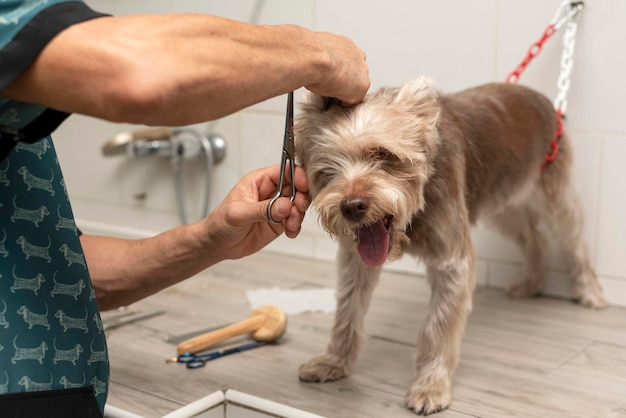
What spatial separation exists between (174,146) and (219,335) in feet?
3.35

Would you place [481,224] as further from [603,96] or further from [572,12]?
[572,12]

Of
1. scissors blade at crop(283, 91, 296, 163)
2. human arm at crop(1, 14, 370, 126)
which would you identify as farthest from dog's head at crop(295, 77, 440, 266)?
human arm at crop(1, 14, 370, 126)

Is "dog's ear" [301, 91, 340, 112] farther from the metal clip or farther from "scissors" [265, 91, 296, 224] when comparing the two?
the metal clip

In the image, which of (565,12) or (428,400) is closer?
(428,400)

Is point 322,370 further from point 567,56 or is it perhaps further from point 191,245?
point 567,56

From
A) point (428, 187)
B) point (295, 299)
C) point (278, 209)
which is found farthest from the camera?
point (295, 299)

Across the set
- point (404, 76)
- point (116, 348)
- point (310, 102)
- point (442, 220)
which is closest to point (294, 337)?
point (116, 348)

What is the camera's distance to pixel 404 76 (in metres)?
2.20

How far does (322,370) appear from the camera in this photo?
159 centimetres

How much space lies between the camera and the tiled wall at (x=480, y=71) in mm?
1955

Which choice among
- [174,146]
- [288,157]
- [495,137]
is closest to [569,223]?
[495,137]

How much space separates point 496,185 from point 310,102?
1.91 ft

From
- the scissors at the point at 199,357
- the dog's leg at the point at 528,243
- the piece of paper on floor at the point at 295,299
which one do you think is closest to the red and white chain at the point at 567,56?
the dog's leg at the point at 528,243

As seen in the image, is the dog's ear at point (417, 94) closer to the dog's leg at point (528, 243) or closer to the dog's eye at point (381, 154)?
the dog's eye at point (381, 154)
